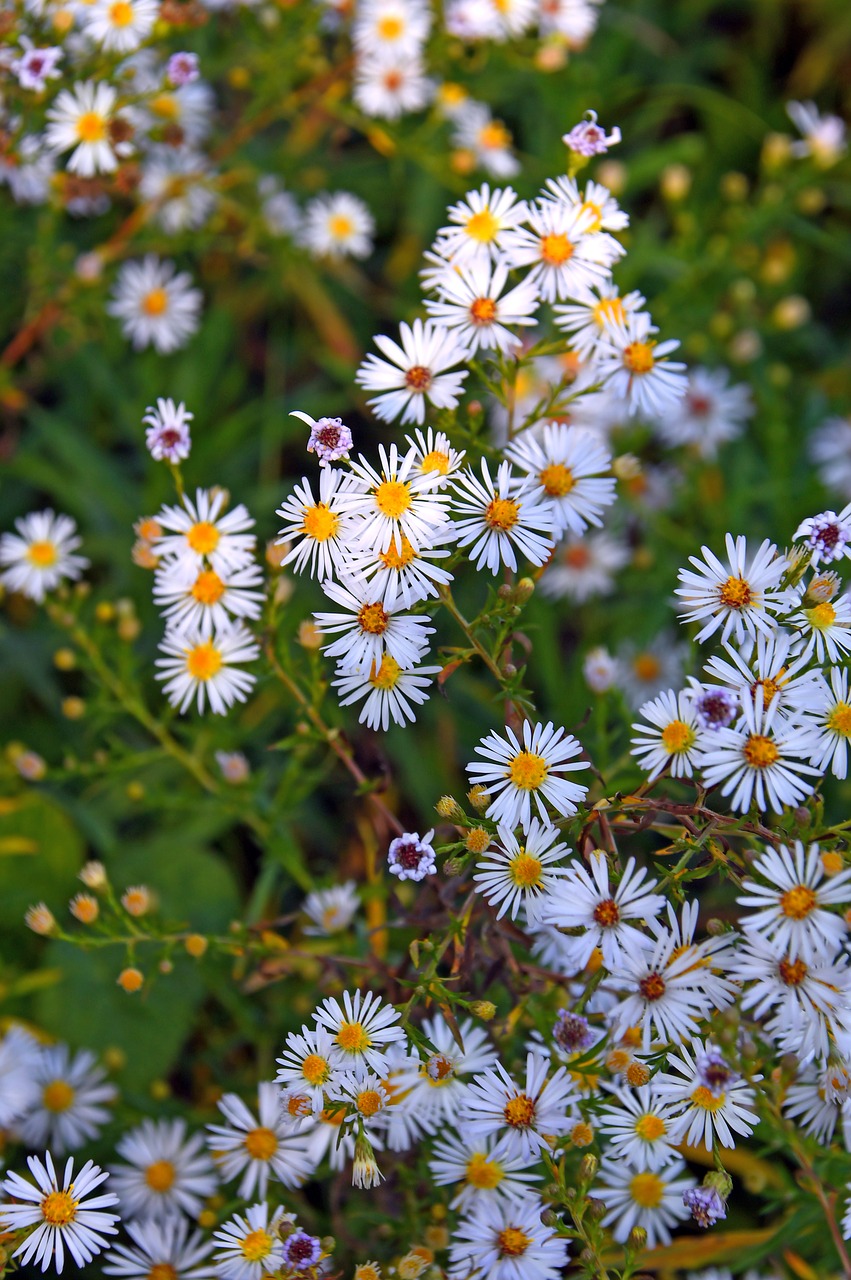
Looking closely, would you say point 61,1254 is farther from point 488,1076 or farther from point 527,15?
point 527,15

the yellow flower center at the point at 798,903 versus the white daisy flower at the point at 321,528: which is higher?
the white daisy flower at the point at 321,528

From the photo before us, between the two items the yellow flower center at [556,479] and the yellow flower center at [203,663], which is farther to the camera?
the yellow flower center at [203,663]

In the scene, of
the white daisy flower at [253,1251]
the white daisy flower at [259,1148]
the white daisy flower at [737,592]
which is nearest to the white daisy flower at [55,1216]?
the white daisy flower at [253,1251]

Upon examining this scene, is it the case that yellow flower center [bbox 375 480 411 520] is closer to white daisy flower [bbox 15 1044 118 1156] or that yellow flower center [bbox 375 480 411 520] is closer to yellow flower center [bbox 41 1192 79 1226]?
yellow flower center [bbox 41 1192 79 1226]

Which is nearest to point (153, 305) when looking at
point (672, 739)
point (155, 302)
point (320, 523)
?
point (155, 302)

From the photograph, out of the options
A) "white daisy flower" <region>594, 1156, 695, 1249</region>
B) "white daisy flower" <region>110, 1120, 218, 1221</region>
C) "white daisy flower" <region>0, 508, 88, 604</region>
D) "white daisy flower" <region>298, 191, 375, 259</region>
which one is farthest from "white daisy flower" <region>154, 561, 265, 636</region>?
"white daisy flower" <region>298, 191, 375, 259</region>

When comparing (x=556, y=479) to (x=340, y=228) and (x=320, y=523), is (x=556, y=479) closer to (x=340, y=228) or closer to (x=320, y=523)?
(x=320, y=523)

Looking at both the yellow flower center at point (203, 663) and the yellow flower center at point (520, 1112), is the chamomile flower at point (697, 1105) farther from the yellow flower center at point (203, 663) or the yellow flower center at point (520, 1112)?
the yellow flower center at point (203, 663)
